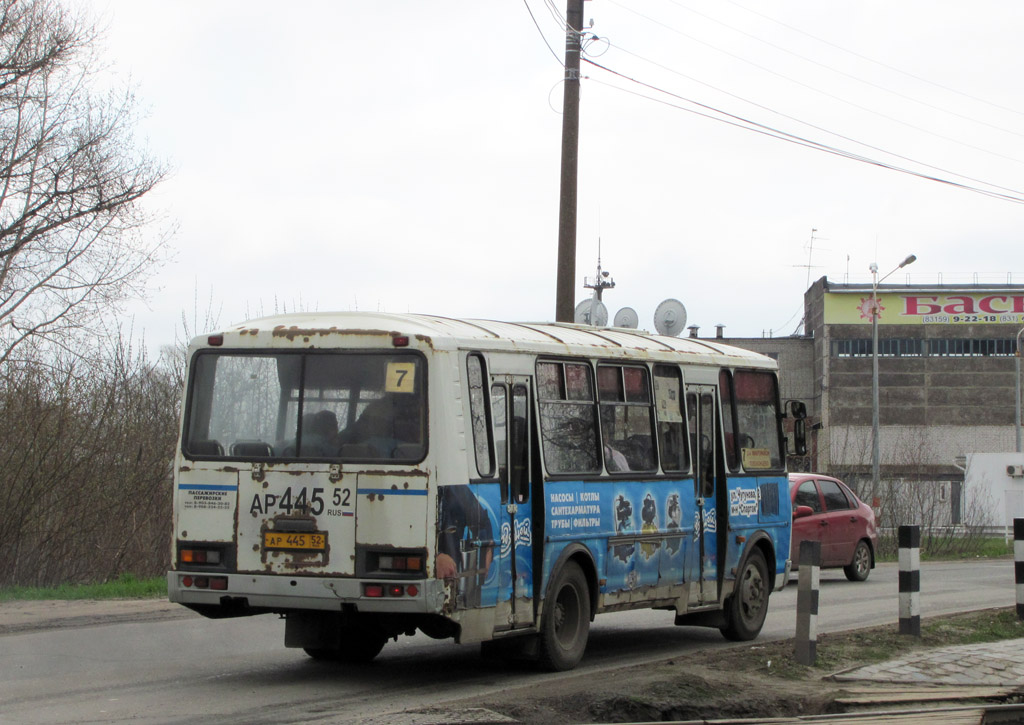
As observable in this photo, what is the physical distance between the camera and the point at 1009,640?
12773 mm

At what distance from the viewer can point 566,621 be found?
10.9 meters

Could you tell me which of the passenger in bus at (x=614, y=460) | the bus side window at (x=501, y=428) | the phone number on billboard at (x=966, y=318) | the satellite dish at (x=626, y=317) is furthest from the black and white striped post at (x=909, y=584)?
the phone number on billboard at (x=966, y=318)

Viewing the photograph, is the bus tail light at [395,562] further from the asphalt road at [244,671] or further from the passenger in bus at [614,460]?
the passenger in bus at [614,460]

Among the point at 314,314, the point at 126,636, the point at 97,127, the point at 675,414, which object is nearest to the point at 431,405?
the point at 314,314

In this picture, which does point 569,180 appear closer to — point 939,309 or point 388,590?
point 388,590

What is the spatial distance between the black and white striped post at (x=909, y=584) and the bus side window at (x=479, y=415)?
4.60 m

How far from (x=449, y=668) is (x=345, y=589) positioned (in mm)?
2037

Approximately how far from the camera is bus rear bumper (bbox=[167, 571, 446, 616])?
9.05m

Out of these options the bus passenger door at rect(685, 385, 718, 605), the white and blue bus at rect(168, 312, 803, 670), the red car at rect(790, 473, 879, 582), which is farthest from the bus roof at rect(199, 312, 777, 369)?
the red car at rect(790, 473, 879, 582)

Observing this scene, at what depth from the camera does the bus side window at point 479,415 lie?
971 cm

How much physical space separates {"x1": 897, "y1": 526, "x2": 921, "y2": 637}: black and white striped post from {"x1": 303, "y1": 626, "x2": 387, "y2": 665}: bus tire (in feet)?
15.9

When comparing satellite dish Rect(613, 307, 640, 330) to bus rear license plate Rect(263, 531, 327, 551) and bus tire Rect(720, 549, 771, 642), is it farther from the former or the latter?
bus rear license plate Rect(263, 531, 327, 551)

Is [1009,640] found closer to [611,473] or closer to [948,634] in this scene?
[948,634]

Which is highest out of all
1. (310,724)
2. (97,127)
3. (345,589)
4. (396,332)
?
(97,127)
